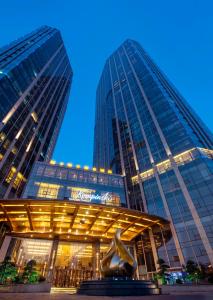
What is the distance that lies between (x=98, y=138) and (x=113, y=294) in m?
70.9

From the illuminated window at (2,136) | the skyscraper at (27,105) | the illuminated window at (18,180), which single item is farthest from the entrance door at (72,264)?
the illuminated window at (2,136)

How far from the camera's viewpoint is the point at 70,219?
2533 cm

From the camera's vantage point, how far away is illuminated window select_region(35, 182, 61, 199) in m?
29.4

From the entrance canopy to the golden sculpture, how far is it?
9630 millimetres

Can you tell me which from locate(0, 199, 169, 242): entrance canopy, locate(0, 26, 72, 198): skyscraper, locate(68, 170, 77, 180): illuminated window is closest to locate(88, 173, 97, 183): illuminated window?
locate(68, 170, 77, 180): illuminated window

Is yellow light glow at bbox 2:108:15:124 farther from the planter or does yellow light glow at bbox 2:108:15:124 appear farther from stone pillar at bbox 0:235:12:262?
the planter

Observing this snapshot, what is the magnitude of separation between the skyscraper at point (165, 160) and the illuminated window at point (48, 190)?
16095 mm

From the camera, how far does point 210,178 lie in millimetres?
27328

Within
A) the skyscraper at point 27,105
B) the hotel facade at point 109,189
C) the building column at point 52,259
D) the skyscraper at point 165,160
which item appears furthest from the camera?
the skyscraper at point 27,105

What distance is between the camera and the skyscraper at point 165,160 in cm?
2573

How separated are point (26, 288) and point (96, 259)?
1137cm

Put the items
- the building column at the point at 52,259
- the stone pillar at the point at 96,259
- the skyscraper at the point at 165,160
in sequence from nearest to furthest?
the building column at the point at 52,259, the stone pillar at the point at 96,259, the skyscraper at the point at 165,160

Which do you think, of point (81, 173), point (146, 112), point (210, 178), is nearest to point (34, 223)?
point (81, 173)

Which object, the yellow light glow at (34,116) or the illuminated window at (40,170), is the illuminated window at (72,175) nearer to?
the illuminated window at (40,170)
